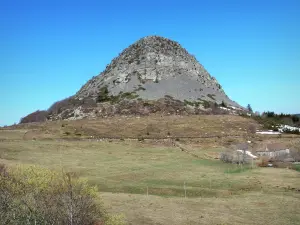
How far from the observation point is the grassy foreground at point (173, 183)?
4197cm

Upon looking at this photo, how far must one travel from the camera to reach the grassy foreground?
42.0m

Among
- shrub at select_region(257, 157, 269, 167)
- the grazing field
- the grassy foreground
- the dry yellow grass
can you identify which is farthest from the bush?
the dry yellow grass

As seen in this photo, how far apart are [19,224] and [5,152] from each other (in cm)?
5288

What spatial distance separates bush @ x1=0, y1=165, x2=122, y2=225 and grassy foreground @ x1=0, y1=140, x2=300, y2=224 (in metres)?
9.79

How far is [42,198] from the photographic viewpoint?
1212 inches

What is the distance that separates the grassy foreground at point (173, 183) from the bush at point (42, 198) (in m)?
9.79

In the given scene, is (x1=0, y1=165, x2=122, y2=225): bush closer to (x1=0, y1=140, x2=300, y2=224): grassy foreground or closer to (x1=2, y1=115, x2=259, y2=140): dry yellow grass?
(x1=0, y1=140, x2=300, y2=224): grassy foreground

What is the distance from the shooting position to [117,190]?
5344 centimetres

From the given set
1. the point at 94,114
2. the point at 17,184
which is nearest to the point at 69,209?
the point at 17,184

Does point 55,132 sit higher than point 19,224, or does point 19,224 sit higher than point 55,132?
point 55,132

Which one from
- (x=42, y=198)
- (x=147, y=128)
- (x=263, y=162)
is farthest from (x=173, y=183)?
(x=147, y=128)

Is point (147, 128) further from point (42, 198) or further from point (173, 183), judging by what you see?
point (42, 198)

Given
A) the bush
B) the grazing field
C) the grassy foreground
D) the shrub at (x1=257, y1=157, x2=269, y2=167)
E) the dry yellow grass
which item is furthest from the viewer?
the dry yellow grass

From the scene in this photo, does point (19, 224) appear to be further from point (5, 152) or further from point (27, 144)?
point (27, 144)
